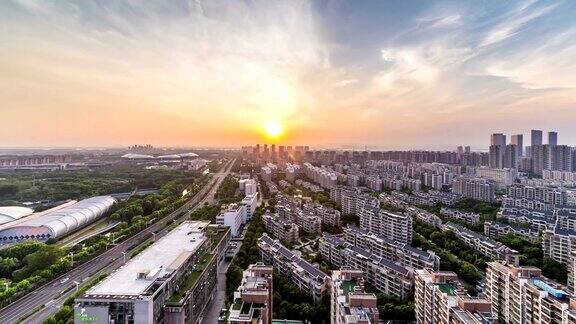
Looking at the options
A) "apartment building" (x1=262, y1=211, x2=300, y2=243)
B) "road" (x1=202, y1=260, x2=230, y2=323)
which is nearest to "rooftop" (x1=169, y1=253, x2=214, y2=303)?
"road" (x1=202, y1=260, x2=230, y2=323)

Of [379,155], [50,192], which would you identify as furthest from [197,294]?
[379,155]

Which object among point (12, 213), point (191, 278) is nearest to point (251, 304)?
point (191, 278)

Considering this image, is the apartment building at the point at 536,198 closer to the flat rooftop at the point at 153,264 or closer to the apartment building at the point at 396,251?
the apartment building at the point at 396,251

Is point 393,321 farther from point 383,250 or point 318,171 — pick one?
point 318,171

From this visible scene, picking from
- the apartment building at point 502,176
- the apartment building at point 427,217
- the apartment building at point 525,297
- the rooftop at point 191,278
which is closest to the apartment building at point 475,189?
the apartment building at point 502,176

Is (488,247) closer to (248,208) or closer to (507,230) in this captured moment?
(507,230)

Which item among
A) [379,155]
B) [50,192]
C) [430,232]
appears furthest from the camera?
[379,155]
